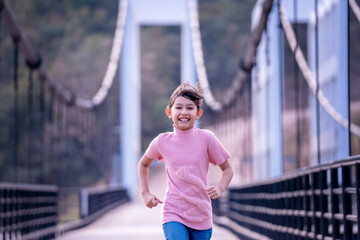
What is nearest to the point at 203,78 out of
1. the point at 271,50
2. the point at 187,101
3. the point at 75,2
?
the point at 271,50

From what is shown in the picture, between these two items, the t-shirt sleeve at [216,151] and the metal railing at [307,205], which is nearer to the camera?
the t-shirt sleeve at [216,151]

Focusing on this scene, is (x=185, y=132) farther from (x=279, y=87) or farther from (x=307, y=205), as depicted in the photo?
(x=279, y=87)

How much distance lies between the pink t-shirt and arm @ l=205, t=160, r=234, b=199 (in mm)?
69

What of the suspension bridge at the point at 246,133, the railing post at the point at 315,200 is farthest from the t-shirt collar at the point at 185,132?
the railing post at the point at 315,200

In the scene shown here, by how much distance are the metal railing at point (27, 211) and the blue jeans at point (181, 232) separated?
3.84m

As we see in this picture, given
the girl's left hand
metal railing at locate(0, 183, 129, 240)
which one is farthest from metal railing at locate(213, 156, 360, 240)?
metal railing at locate(0, 183, 129, 240)

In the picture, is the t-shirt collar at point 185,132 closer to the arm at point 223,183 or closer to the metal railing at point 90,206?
the arm at point 223,183

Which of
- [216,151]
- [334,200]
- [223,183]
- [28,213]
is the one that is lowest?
[28,213]

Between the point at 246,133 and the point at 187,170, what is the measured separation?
1032 centimetres

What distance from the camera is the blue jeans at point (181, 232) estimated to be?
13.2ft

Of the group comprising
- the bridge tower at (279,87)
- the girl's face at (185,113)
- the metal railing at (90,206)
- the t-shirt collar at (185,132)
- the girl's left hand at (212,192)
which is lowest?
the metal railing at (90,206)

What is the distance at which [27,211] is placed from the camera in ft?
29.9

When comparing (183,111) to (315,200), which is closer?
(183,111)

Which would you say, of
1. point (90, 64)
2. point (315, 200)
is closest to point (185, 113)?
point (315, 200)
